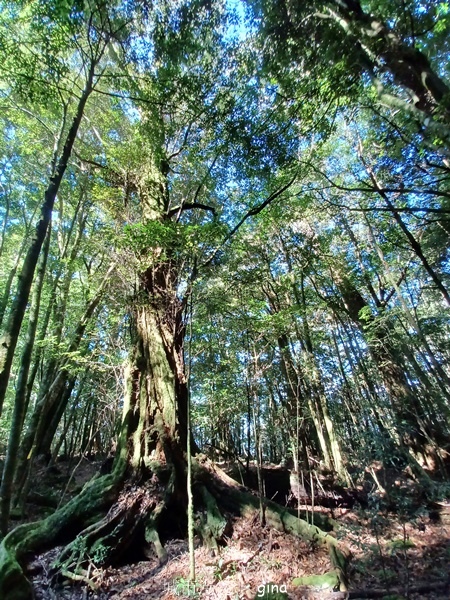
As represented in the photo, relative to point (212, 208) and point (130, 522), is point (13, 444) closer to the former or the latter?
point (130, 522)

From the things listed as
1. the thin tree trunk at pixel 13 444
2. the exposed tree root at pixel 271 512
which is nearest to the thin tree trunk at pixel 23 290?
the thin tree trunk at pixel 13 444

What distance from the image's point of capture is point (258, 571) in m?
3.92

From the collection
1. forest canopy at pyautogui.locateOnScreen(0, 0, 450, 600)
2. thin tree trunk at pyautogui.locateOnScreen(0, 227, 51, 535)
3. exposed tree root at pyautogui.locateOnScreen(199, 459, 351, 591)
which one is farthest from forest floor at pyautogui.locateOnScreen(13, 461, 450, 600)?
thin tree trunk at pyautogui.locateOnScreen(0, 227, 51, 535)

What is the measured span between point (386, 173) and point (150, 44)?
16.5 feet

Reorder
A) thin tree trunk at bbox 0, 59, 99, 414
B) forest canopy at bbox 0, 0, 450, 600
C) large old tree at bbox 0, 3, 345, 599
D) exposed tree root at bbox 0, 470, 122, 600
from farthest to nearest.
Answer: large old tree at bbox 0, 3, 345, 599 < forest canopy at bbox 0, 0, 450, 600 < thin tree trunk at bbox 0, 59, 99, 414 < exposed tree root at bbox 0, 470, 122, 600

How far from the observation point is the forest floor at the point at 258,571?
3.50m

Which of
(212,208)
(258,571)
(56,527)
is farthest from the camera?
(212,208)

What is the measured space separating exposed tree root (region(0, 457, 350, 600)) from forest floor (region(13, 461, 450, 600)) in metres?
0.14

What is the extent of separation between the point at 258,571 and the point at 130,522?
6.23ft

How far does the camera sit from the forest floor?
3502mm

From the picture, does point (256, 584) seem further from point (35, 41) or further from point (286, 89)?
point (35, 41)

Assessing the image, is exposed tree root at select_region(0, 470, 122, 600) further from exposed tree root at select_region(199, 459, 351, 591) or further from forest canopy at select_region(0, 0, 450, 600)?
exposed tree root at select_region(199, 459, 351, 591)

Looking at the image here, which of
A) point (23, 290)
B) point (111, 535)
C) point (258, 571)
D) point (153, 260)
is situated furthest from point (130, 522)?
point (153, 260)

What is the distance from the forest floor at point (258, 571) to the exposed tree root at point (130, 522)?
0.14 m
